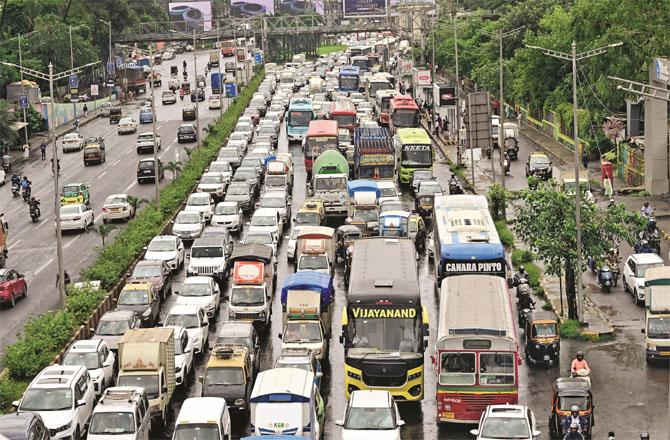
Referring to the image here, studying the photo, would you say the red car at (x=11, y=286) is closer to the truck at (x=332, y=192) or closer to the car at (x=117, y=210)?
the car at (x=117, y=210)

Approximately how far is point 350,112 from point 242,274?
153ft

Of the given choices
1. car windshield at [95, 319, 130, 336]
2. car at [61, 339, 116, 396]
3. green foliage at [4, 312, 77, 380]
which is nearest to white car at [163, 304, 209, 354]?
car windshield at [95, 319, 130, 336]

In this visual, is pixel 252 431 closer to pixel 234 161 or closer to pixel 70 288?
pixel 70 288

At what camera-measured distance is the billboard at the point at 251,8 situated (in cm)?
16925

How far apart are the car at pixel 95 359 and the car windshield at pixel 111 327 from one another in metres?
2.46

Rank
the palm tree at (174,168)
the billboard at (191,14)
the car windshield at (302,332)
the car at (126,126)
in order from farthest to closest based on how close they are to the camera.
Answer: the billboard at (191,14), the car at (126,126), the palm tree at (174,168), the car windshield at (302,332)

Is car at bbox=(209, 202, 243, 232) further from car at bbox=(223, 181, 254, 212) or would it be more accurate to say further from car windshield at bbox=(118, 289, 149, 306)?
car windshield at bbox=(118, 289, 149, 306)

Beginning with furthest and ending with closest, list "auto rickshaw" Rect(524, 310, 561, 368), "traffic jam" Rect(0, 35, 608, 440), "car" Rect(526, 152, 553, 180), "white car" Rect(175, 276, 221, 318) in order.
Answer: "car" Rect(526, 152, 553, 180) → "white car" Rect(175, 276, 221, 318) → "auto rickshaw" Rect(524, 310, 561, 368) → "traffic jam" Rect(0, 35, 608, 440)

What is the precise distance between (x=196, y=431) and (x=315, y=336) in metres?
9.41

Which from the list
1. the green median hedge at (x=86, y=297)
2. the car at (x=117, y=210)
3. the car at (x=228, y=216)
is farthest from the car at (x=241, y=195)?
the car at (x=117, y=210)

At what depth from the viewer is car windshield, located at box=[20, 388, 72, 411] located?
32844 millimetres

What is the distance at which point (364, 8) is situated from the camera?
507 ft

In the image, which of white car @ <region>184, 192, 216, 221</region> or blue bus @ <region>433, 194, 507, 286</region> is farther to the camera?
white car @ <region>184, 192, 216, 221</region>

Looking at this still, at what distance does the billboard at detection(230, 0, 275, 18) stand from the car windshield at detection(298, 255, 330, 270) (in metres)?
124
